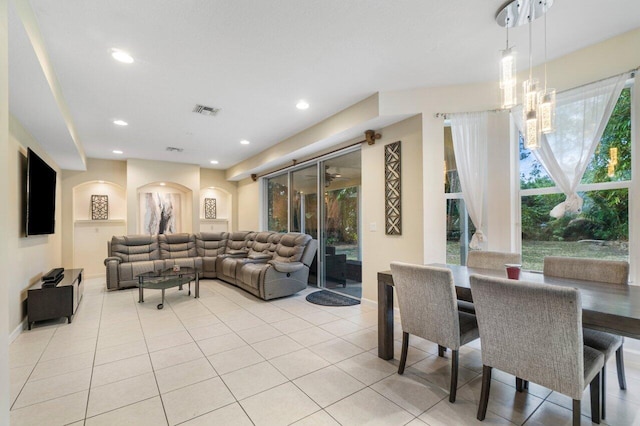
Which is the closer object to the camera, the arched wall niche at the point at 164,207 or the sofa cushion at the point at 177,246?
the sofa cushion at the point at 177,246

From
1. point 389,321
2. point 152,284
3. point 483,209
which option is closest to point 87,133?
point 152,284

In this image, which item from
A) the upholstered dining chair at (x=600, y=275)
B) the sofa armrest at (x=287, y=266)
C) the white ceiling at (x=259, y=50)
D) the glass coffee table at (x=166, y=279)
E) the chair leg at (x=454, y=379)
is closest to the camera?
the upholstered dining chair at (x=600, y=275)

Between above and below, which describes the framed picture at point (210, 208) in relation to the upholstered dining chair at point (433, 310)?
above

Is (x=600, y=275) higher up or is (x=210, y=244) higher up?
(x=600, y=275)

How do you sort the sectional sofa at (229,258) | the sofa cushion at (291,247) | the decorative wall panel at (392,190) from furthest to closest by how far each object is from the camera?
the sofa cushion at (291,247), the sectional sofa at (229,258), the decorative wall panel at (392,190)

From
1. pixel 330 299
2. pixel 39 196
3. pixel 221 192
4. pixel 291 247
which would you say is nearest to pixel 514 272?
pixel 330 299

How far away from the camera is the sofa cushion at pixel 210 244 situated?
653 cm

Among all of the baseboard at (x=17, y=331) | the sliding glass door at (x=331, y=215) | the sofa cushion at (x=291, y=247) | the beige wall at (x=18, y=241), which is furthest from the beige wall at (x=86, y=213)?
the sofa cushion at (x=291, y=247)

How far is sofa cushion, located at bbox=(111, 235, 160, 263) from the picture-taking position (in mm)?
5645

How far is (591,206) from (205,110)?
4452 mm

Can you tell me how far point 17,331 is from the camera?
316 centimetres

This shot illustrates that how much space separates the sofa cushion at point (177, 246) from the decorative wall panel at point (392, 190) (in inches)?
178

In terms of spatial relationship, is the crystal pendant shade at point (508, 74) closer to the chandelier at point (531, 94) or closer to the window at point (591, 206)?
the chandelier at point (531, 94)

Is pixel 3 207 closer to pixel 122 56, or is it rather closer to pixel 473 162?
pixel 122 56
